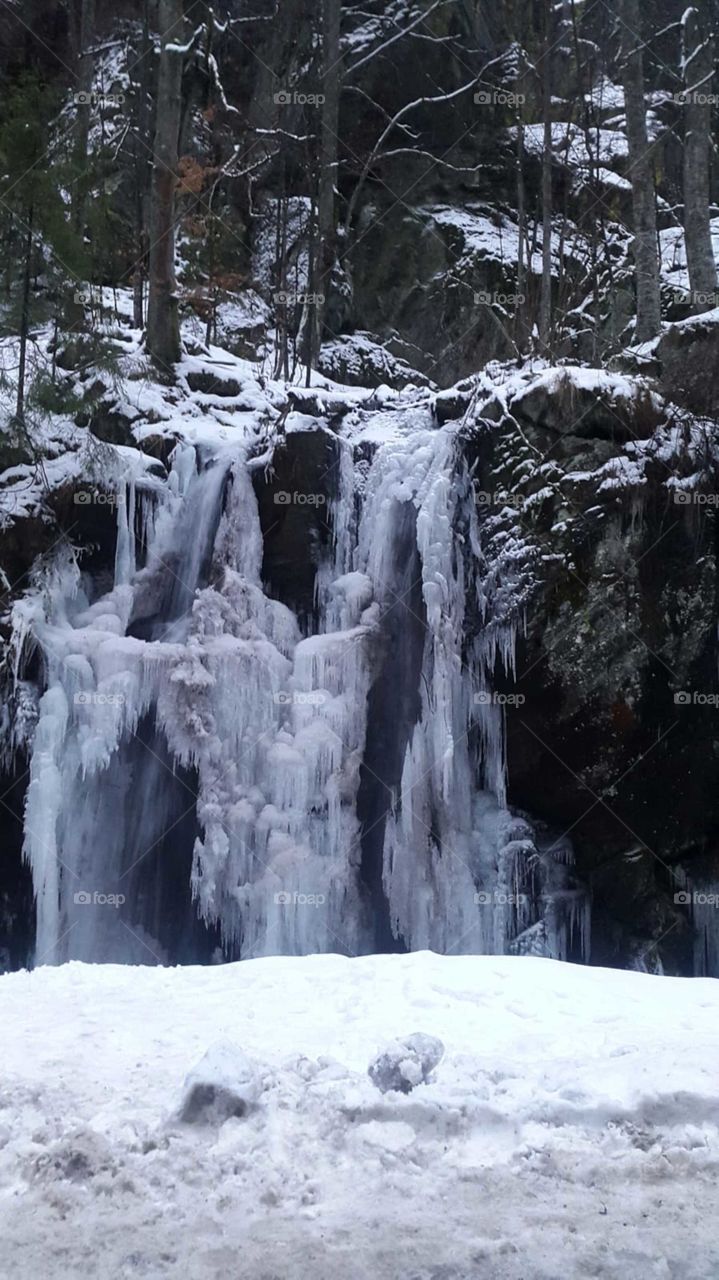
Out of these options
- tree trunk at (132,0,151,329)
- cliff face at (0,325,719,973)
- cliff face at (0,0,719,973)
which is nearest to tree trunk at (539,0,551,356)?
cliff face at (0,0,719,973)

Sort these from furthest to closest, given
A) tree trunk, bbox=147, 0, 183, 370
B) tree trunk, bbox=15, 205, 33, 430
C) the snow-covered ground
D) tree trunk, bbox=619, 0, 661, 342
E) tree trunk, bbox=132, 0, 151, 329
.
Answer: tree trunk, bbox=132, 0, 151, 329
tree trunk, bbox=619, 0, 661, 342
tree trunk, bbox=147, 0, 183, 370
tree trunk, bbox=15, 205, 33, 430
the snow-covered ground

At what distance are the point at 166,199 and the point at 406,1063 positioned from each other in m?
11.1

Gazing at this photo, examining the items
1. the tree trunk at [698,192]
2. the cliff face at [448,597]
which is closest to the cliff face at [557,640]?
the cliff face at [448,597]

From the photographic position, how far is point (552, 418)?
9.92 m

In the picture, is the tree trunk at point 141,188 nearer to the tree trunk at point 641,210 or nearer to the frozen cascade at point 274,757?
the frozen cascade at point 274,757

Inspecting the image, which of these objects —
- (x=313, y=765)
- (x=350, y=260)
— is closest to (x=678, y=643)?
(x=313, y=765)

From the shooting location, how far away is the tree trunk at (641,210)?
40.3 feet

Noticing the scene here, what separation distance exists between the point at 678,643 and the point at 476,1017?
632 centimetres

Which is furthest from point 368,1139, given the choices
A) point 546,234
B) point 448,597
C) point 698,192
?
point 546,234

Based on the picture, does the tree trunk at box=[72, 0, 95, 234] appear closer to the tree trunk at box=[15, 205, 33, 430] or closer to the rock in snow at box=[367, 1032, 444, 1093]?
the tree trunk at box=[15, 205, 33, 430]

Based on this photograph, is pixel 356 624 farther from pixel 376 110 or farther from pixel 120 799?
pixel 376 110

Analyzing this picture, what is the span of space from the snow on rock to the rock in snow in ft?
1.37

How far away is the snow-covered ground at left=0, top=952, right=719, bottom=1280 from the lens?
2584 mm

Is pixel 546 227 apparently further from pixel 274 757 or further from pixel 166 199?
pixel 274 757
